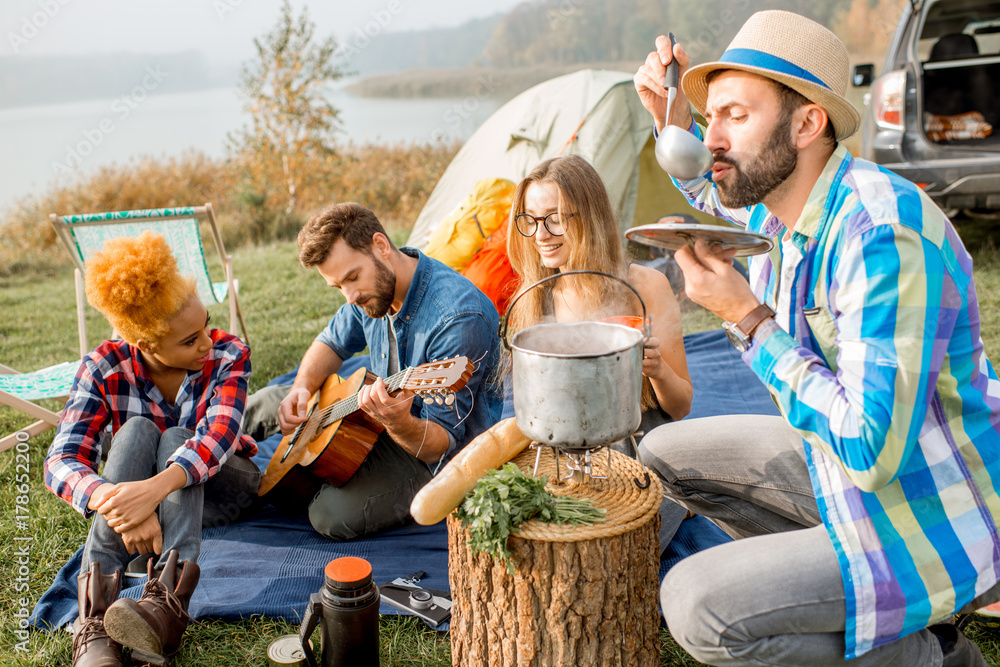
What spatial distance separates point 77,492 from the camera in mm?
2525

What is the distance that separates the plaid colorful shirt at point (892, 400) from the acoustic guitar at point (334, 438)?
120 cm

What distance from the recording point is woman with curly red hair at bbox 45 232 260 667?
2.31m

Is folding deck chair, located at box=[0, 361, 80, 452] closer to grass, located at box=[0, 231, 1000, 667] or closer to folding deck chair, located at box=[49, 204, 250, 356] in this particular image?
grass, located at box=[0, 231, 1000, 667]

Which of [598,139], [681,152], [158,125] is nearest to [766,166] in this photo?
[681,152]

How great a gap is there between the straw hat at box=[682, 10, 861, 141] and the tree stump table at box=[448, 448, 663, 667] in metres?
1.13

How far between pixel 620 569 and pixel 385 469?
142 cm

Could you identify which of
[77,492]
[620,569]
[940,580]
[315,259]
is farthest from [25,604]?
[940,580]

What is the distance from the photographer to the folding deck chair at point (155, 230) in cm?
454

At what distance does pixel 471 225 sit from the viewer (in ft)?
17.4

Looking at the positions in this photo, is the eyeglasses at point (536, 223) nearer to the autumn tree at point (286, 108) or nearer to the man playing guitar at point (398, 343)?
the man playing guitar at point (398, 343)

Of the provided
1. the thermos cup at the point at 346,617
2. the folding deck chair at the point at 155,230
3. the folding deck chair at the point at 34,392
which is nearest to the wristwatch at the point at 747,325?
the thermos cup at the point at 346,617

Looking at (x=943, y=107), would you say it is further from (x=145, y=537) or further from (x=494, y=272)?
(x=145, y=537)

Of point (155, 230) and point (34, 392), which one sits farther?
point (155, 230)

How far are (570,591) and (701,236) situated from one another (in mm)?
964
